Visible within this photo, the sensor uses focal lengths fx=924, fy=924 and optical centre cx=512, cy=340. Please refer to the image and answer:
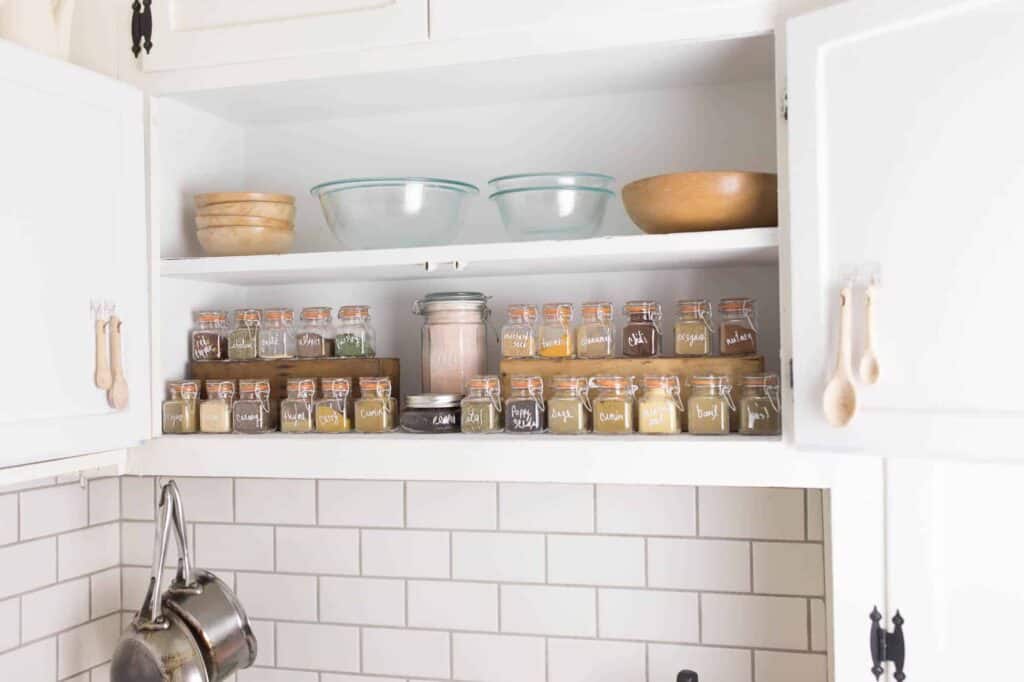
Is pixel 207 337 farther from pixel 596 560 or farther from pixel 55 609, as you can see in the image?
pixel 596 560

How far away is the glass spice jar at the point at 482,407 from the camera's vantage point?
1.50m

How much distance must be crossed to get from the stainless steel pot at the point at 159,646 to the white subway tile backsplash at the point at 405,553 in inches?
14.4

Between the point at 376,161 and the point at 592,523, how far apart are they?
0.82 metres

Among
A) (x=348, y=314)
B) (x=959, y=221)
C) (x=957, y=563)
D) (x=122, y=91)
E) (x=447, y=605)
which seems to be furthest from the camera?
(x=447, y=605)

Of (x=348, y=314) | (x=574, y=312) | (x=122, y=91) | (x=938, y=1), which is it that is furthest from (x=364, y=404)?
(x=938, y=1)

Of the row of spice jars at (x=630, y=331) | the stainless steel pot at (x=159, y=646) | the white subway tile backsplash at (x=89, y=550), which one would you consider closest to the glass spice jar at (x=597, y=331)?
the row of spice jars at (x=630, y=331)

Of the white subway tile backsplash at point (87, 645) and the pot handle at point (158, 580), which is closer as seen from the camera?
the pot handle at point (158, 580)

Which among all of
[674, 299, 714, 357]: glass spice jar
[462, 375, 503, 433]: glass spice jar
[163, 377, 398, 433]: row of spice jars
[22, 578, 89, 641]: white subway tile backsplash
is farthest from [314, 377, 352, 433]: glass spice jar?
[22, 578, 89, 641]: white subway tile backsplash

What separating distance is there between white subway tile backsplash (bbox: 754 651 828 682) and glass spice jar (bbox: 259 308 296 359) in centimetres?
101

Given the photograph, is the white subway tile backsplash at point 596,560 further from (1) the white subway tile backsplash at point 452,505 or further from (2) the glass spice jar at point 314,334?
(2) the glass spice jar at point 314,334

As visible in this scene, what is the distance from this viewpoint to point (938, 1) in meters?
1.16

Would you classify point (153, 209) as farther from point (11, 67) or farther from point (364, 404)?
point (364, 404)

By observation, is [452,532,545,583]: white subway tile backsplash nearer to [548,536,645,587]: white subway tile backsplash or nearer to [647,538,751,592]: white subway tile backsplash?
[548,536,645,587]: white subway tile backsplash

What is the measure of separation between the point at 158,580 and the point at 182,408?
29cm
